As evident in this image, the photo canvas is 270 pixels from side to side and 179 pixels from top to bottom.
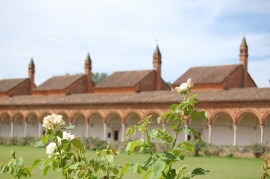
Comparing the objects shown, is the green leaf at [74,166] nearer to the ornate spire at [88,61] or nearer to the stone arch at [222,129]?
the stone arch at [222,129]

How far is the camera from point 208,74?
3797cm

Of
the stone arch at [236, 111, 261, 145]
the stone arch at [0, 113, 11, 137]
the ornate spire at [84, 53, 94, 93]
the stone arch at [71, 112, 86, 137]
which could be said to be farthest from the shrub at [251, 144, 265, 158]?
the stone arch at [0, 113, 11, 137]

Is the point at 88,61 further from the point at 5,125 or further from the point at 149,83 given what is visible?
the point at 5,125

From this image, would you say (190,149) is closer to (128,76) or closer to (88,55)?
(128,76)

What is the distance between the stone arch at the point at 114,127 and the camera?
39.2m

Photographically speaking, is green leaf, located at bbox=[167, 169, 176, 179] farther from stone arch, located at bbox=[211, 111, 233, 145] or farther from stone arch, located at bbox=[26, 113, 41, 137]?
stone arch, located at bbox=[26, 113, 41, 137]

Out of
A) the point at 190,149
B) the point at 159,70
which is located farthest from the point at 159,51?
the point at 190,149

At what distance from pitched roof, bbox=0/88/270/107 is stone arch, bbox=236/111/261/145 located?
1753 mm

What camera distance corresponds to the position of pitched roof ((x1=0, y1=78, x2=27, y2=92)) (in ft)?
167

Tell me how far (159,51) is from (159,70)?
1963mm

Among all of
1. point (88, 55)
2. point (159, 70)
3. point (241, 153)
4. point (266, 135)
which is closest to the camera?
point (241, 153)

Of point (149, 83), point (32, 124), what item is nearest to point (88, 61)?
point (32, 124)

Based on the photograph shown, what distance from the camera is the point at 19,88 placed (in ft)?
169

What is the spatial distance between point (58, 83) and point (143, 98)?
49.9ft
